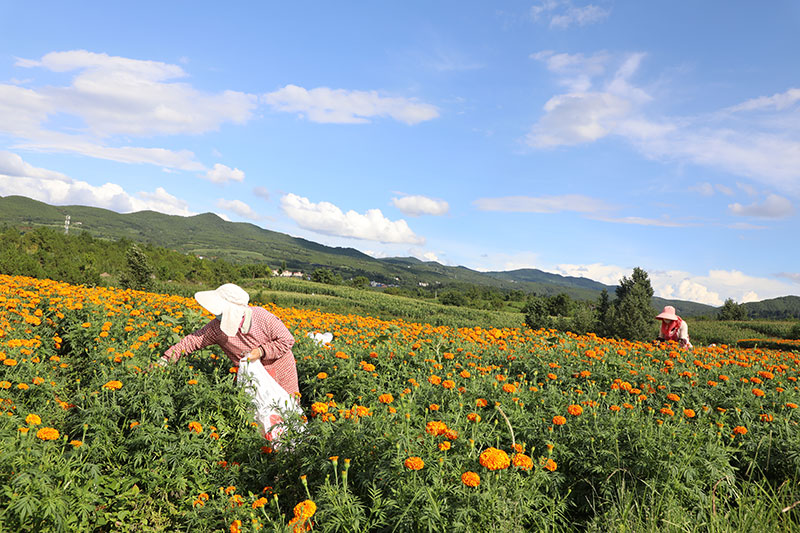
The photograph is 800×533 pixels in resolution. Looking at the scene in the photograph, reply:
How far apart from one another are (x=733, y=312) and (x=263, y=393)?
84828 millimetres

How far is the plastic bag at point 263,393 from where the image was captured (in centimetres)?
→ 413

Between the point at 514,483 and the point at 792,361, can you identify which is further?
the point at 792,361

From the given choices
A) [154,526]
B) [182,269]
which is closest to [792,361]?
[154,526]

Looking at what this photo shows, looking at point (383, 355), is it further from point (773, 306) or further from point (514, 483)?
point (773, 306)

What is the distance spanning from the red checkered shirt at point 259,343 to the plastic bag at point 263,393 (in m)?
0.20

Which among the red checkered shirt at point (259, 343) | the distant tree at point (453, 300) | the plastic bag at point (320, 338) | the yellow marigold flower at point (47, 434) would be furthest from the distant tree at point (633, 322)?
the distant tree at point (453, 300)

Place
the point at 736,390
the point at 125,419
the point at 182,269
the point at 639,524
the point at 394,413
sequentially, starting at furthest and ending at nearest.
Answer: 1. the point at 182,269
2. the point at 736,390
3. the point at 125,419
4. the point at 394,413
5. the point at 639,524

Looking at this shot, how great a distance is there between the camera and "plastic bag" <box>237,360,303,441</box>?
Result: 413 centimetres

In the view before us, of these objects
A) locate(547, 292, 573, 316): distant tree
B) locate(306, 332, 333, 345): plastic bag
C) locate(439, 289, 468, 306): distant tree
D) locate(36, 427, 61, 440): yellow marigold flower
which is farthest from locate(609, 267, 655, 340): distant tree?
locate(439, 289, 468, 306): distant tree

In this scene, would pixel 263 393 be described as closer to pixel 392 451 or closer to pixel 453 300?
pixel 392 451

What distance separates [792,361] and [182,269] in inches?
2167

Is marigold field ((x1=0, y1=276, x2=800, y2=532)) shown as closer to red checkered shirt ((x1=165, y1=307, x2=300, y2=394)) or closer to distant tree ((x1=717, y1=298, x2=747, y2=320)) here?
red checkered shirt ((x1=165, y1=307, x2=300, y2=394))

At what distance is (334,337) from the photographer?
7.26 m

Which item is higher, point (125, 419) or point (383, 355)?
point (383, 355)
